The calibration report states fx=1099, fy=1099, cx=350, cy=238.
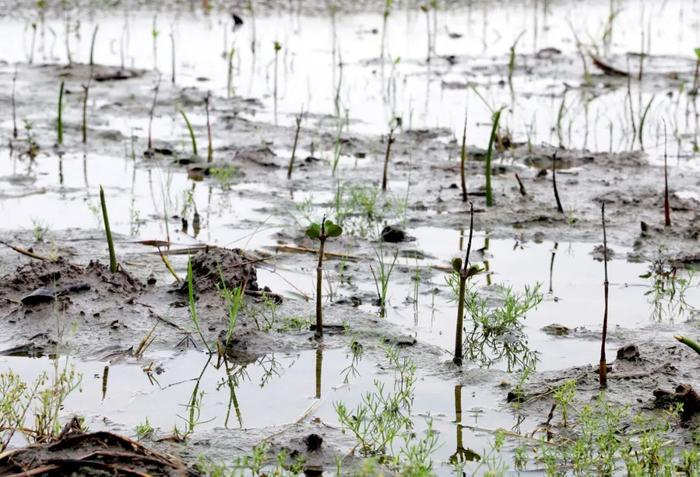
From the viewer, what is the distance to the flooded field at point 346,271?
10.6ft

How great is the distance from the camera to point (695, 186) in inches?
253

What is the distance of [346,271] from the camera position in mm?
4852

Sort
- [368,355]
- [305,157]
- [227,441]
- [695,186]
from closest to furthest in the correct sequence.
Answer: [227,441], [368,355], [695,186], [305,157]

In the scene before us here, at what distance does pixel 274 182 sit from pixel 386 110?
2.21m

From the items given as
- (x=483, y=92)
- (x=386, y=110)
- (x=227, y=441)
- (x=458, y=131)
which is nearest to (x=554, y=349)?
(x=227, y=441)

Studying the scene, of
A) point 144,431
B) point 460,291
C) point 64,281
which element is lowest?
point 144,431

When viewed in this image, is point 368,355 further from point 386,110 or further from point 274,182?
point 386,110

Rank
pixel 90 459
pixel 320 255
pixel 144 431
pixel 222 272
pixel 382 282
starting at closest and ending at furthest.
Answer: pixel 90 459, pixel 144 431, pixel 320 255, pixel 382 282, pixel 222 272

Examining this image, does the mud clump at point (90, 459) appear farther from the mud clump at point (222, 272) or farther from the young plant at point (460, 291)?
the mud clump at point (222, 272)

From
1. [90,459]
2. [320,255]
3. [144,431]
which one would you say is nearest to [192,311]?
[320,255]

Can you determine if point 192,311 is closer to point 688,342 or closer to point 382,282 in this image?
point 382,282

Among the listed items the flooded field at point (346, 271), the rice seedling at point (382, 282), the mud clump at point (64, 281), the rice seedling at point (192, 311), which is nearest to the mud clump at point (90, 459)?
the flooded field at point (346, 271)

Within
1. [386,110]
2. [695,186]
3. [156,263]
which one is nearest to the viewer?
[156,263]

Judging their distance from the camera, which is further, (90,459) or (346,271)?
(346,271)
